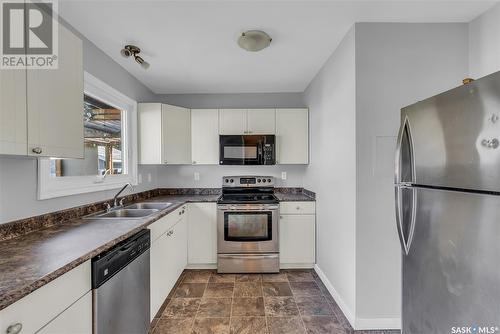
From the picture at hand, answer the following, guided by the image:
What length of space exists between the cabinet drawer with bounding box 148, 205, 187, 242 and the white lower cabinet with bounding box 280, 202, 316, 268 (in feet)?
4.04

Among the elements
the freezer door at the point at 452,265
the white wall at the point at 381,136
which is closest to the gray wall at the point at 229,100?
the white wall at the point at 381,136

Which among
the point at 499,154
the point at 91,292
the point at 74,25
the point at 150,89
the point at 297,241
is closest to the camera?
the point at 499,154

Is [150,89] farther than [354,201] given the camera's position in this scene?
Yes

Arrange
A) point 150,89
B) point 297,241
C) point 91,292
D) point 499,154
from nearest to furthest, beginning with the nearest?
1. point 499,154
2. point 91,292
3. point 297,241
4. point 150,89

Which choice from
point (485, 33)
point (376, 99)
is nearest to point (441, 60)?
point (485, 33)

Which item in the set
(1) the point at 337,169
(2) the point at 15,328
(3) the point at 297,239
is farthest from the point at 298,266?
(2) the point at 15,328

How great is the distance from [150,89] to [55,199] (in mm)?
2110

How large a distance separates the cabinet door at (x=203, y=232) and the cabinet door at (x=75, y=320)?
179cm

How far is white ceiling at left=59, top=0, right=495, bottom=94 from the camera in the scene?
1.64m

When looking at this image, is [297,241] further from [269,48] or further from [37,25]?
[37,25]

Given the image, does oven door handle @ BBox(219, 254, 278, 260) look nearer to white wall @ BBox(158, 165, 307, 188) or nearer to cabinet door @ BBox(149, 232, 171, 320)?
cabinet door @ BBox(149, 232, 171, 320)

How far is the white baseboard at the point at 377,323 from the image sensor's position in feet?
5.98

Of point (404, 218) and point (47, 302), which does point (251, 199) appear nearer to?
point (404, 218)

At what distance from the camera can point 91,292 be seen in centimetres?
118
